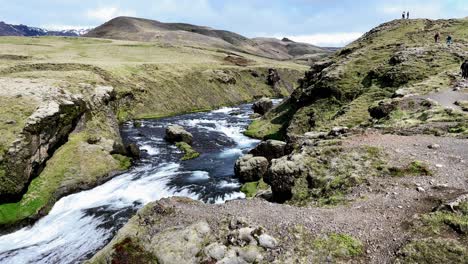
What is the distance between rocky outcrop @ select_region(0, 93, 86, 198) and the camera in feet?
138

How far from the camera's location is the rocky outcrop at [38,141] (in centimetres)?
4216

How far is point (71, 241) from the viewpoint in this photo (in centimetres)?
3534

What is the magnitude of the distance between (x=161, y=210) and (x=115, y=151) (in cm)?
3448

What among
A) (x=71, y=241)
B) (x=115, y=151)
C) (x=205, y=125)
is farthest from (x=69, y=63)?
(x=71, y=241)

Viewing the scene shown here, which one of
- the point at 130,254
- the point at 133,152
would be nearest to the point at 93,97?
the point at 133,152

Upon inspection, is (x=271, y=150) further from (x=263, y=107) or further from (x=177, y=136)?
(x=263, y=107)

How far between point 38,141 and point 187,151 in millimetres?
23033

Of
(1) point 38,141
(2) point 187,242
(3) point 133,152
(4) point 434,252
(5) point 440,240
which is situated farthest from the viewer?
(3) point 133,152

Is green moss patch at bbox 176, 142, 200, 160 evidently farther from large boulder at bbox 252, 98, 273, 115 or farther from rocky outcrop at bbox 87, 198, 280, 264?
large boulder at bbox 252, 98, 273, 115

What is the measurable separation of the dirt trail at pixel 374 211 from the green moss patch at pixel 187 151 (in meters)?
34.7

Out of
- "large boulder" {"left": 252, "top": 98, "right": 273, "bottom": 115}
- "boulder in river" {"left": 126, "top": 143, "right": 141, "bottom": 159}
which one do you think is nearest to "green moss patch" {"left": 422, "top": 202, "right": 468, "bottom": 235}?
"boulder in river" {"left": 126, "top": 143, "right": 141, "bottom": 159}

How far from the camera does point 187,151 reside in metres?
63.5

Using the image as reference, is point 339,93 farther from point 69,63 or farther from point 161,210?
point 69,63

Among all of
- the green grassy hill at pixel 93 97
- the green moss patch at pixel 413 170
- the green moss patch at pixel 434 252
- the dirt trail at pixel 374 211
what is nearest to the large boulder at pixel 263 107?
the green grassy hill at pixel 93 97
